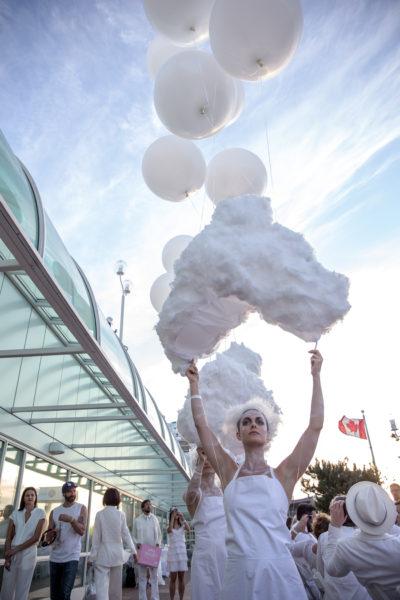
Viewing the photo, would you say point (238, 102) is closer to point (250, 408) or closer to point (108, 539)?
point (250, 408)

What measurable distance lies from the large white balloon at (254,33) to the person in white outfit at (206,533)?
11.0 feet

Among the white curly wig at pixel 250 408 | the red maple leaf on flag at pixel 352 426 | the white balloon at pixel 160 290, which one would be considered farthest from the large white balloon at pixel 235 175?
the red maple leaf on flag at pixel 352 426

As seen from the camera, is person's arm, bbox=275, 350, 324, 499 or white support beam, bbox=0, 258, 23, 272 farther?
white support beam, bbox=0, 258, 23, 272

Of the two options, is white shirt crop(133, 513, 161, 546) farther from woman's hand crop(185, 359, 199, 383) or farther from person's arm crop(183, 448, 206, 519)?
woman's hand crop(185, 359, 199, 383)

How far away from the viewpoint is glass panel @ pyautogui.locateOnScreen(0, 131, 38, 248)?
380 centimetres

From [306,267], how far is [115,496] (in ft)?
13.6

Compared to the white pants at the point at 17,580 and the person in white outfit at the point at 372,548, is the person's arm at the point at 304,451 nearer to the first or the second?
the person in white outfit at the point at 372,548

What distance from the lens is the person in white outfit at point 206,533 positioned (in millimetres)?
3338

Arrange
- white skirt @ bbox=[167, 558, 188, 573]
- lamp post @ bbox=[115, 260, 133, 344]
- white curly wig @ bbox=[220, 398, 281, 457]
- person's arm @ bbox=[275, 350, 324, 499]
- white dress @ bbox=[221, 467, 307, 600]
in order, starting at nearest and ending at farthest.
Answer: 1. white dress @ bbox=[221, 467, 307, 600]
2. person's arm @ bbox=[275, 350, 324, 499]
3. white curly wig @ bbox=[220, 398, 281, 457]
4. white skirt @ bbox=[167, 558, 188, 573]
5. lamp post @ bbox=[115, 260, 133, 344]

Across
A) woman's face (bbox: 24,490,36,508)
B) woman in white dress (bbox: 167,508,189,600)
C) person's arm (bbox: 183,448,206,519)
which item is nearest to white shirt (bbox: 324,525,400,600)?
person's arm (bbox: 183,448,206,519)

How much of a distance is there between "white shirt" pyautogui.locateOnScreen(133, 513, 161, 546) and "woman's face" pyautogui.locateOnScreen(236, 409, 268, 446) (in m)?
5.21

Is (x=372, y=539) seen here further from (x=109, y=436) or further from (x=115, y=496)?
(x=109, y=436)

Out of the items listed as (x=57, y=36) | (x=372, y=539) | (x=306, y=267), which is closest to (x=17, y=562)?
(x=372, y=539)

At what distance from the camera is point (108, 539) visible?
4.96 metres
